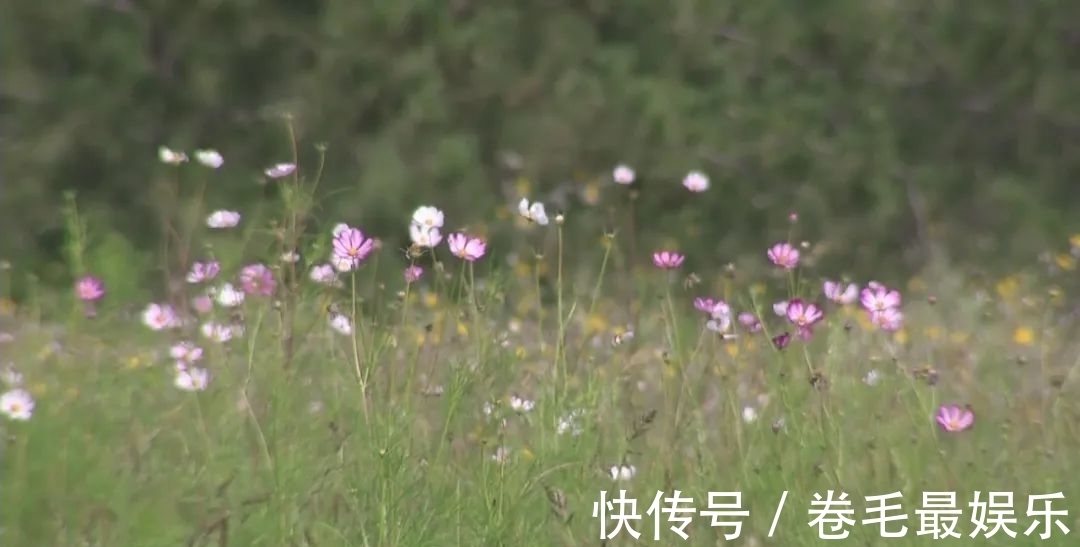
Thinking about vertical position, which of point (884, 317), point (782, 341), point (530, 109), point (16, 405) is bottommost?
point (16, 405)

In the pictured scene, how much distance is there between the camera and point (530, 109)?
748 cm

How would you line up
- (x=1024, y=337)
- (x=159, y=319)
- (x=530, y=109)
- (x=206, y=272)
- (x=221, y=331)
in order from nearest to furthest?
(x=206, y=272)
(x=221, y=331)
(x=159, y=319)
(x=1024, y=337)
(x=530, y=109)

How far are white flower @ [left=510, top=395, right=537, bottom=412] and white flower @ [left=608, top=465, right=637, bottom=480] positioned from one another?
186 mm

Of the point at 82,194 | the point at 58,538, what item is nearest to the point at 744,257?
the point at 82,194

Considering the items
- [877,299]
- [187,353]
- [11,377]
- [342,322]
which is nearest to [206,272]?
[187,353]

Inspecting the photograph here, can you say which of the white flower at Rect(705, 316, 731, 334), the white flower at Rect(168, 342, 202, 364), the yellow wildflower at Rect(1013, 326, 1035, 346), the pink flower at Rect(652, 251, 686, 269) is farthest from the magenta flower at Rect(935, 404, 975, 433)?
the yellow wildflower at Rect(1013, 326, 1035, 346)

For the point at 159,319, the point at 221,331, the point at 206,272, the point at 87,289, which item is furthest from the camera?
the point at 159,319

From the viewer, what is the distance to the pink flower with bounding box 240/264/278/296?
296 cm

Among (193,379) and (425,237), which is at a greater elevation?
(425,237)

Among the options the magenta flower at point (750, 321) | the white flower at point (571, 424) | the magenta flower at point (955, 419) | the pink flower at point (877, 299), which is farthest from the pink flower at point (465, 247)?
the magenta flower at point (955, 419)

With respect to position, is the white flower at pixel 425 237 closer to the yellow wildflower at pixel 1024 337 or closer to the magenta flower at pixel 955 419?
the magenta flower at pixel 955 419

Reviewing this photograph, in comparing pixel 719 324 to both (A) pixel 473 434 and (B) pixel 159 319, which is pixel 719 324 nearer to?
(A) pixel 473 434

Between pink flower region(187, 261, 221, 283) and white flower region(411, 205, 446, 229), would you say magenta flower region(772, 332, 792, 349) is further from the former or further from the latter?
pink flower region(187, 261, 221, 283)

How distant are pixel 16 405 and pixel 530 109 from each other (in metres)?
4.84
